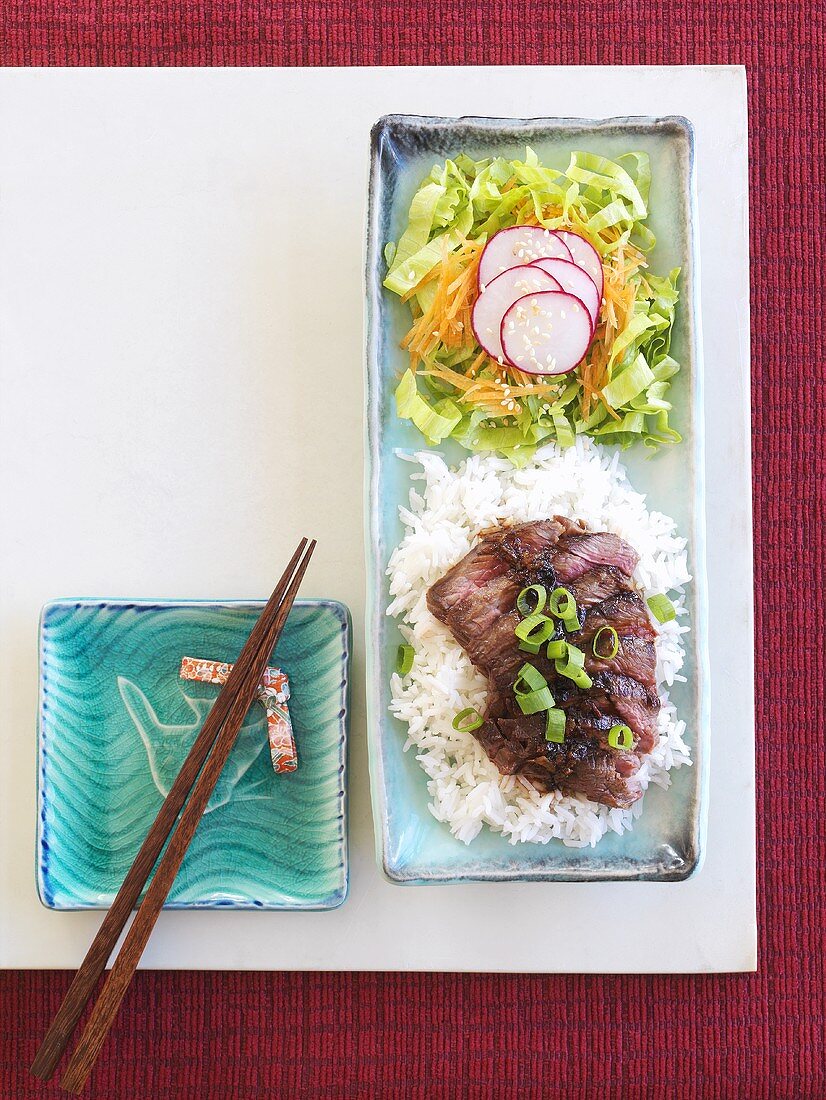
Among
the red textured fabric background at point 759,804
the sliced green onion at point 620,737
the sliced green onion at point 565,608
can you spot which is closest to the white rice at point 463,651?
the sliced green onion at point 620,737

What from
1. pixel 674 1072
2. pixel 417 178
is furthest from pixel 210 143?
pixel 674 1072

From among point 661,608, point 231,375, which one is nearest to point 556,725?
point 661,608

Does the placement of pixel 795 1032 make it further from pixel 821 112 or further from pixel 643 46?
pixel 643 46

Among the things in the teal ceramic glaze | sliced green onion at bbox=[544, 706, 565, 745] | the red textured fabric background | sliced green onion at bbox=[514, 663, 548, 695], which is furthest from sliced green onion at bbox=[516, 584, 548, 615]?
the red textured fabric background

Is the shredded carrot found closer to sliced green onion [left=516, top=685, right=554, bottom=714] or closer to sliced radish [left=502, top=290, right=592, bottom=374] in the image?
sliced radish [left=502, top=290, right=592, bottom=374]

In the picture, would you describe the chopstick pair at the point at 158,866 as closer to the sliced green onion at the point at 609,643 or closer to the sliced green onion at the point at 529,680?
the sliced green onion at the point at 529,680

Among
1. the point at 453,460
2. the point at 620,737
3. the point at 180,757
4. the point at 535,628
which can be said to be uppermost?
the point at 453,460

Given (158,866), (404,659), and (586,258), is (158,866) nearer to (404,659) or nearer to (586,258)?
(404,659)
